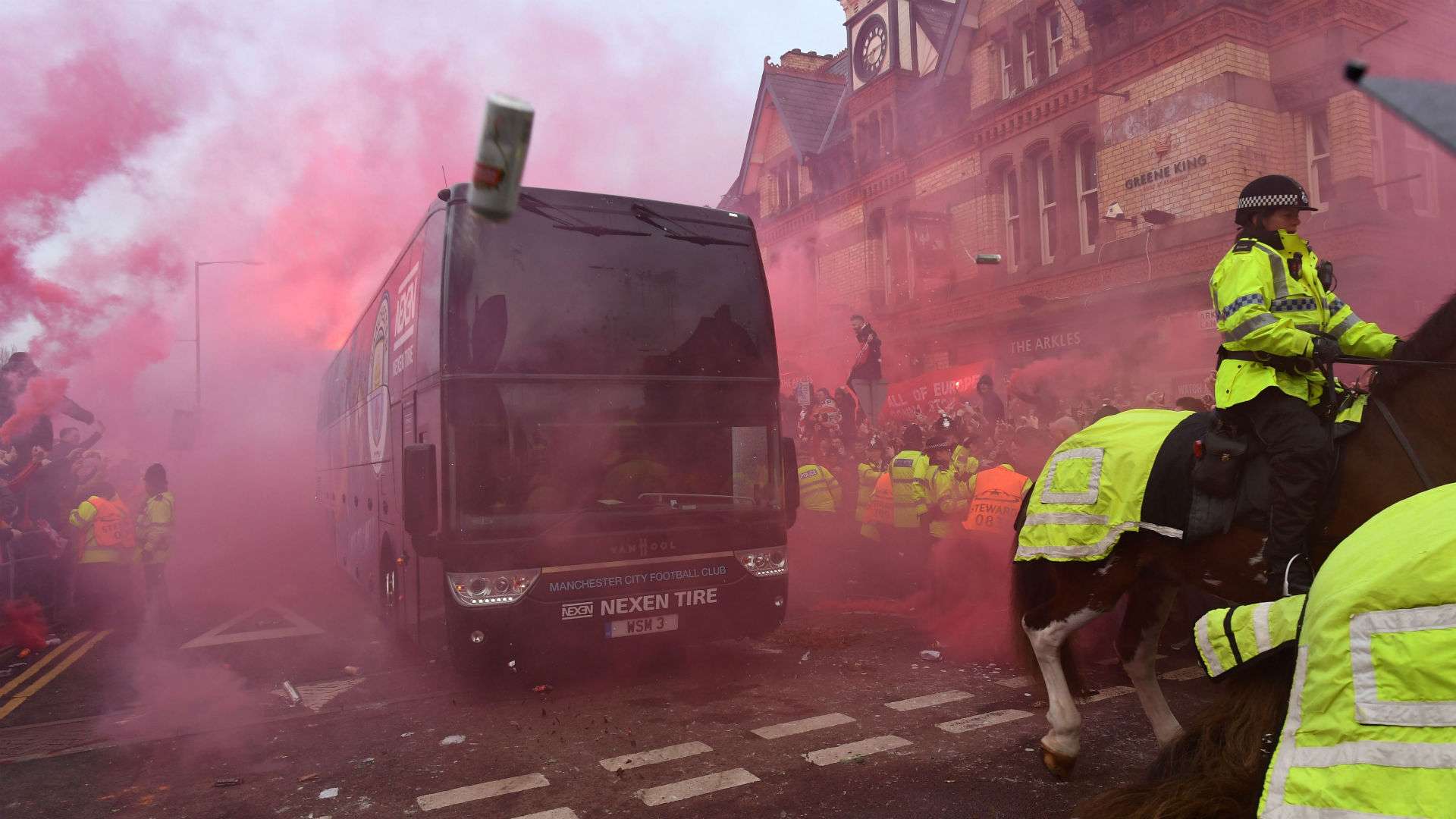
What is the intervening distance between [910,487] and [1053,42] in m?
12.6

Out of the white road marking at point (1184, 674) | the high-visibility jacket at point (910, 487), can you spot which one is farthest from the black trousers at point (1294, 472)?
the high-visibility jacket at point (910, 487)

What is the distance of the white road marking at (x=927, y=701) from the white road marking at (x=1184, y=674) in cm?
146

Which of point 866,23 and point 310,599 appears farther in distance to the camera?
point 866,23

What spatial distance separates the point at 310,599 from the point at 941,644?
8672mm

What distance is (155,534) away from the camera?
412 inches

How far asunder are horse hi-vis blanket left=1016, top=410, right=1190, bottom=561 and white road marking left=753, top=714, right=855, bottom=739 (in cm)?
156

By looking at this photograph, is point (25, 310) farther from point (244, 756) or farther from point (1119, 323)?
point (1119, 323)

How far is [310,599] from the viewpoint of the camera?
12055 mm

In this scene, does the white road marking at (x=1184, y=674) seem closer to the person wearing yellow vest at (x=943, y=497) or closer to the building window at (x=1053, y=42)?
the person wearing yellow vest at (x=943, y=497)

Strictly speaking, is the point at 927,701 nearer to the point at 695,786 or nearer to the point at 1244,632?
the point at 695,786

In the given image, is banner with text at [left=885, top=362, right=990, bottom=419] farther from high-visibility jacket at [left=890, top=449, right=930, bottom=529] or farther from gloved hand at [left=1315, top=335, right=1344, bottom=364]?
gloved hand at [left=1315, top=335, right=1344, bottom=364]

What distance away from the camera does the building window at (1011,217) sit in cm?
1928

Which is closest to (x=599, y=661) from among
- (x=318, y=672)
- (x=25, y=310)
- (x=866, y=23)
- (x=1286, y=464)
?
(x=318, y=672)

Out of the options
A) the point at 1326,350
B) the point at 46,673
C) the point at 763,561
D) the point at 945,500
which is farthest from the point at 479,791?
the point at 46,673
